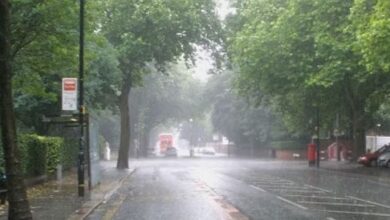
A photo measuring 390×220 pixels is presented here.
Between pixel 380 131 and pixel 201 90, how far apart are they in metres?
34.2

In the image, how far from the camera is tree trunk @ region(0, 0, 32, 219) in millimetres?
11641

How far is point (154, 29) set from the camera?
42031 mm

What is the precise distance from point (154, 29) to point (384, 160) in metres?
17.6

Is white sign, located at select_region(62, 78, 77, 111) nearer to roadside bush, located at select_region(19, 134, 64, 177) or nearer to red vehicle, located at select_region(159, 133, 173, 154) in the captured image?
roadside bush, located at select_region(19, 134, 64, 177)

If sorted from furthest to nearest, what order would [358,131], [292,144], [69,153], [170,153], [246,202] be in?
[170,153] → [292,144] → [358,131] → [69,153] → [246,202]

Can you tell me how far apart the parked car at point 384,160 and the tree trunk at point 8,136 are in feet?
121

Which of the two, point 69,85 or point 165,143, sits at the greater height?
point 69,85

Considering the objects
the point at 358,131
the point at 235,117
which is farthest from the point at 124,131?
the point at 235,117

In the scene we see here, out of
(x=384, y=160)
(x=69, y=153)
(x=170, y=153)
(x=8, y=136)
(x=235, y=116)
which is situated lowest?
(x=170, y=153)

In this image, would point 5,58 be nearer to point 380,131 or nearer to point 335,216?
point 335,216

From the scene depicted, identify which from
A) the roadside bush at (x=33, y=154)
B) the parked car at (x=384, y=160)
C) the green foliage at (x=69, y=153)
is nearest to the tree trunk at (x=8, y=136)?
the roadside bush at (x=33, y=154)

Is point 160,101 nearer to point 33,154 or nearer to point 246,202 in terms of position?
point 33,154

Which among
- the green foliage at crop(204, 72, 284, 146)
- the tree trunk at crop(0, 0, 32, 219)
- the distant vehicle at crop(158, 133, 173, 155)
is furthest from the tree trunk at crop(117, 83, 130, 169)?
the distant vehicle at crop(158, 133, 173, 155)

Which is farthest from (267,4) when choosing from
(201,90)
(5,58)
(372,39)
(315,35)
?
(201,90)
